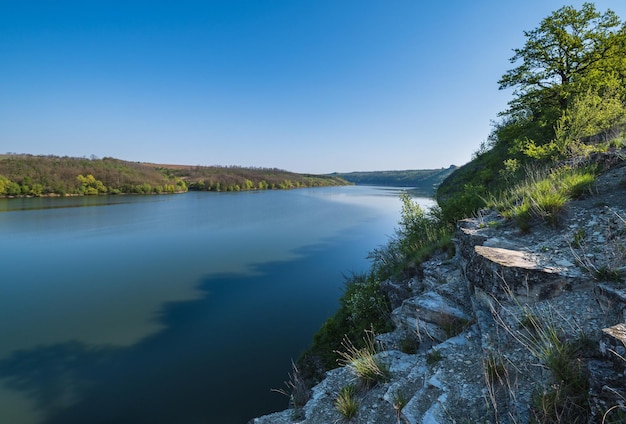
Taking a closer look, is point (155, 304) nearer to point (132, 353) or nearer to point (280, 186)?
point (132, 353)

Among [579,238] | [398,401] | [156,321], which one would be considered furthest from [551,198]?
[156,321]

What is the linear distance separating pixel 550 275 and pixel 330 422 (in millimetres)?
3832

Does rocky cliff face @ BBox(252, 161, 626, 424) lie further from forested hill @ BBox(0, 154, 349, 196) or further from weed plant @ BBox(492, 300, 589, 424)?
forested hill @ BBox(0, 154, 349, 196)

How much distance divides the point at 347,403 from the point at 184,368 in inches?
353

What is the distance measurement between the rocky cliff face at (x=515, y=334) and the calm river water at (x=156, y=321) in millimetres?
6257

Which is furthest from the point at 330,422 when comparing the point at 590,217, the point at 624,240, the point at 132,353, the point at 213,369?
the point at 132,353

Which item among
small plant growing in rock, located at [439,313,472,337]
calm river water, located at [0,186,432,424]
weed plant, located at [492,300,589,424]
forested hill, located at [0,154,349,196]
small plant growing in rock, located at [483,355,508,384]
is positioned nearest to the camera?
weed plant, located at [492,300,589,424]

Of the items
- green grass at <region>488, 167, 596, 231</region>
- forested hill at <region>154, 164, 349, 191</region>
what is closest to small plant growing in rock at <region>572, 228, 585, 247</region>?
green grass at <region>488, 167, 596, 231</region>

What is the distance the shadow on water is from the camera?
8789 mm

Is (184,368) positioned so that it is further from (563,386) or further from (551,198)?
(551,198)

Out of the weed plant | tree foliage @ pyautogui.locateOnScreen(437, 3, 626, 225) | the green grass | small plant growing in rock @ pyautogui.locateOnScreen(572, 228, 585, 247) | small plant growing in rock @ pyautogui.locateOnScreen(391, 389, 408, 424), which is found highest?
tree foliage @ pyautogui.locateOnScreen(437, 3, 626, 225)

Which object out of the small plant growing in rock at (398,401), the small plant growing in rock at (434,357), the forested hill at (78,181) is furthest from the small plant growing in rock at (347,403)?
the forested hill at (78,181)

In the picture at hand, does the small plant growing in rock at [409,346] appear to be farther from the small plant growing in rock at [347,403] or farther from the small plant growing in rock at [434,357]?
the small plant growing in rock at [347,403]

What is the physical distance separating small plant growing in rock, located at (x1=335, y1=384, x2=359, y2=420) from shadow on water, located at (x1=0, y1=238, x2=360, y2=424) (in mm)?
6069
